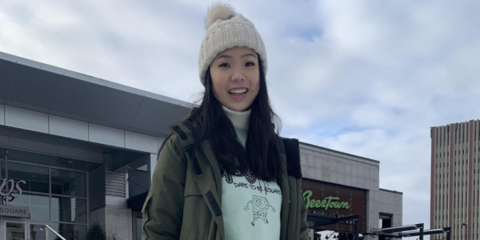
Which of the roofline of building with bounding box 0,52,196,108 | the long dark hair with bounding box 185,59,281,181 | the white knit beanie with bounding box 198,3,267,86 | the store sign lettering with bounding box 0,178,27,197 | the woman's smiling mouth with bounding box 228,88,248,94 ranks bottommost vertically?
the store sign lettering with bounding box 0,178,27,197

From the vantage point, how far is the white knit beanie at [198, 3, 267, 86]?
2.36 meters

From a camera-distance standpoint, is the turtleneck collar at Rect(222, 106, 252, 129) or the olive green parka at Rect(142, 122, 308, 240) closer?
the olive green parka at Rect(142, 122, 308, 240)

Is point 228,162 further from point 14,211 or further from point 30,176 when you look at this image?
point 30,176

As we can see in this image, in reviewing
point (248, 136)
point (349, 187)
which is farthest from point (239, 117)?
point (349, 187)

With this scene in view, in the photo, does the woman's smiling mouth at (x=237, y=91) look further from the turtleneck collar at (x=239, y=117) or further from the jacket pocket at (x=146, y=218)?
the jacket pocket at (x=146, y=218)

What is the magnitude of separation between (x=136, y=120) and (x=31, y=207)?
18.3ft

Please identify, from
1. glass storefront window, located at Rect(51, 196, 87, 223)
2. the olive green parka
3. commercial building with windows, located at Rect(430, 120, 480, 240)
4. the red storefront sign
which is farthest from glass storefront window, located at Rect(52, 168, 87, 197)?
commercial building with windows, located at Rect(430, 120, 480, 240)

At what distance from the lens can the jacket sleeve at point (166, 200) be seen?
2.01 meters

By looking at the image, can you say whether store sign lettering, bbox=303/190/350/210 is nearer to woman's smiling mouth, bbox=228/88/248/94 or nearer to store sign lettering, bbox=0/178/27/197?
store sign lettering, bbox=0/178/27/197

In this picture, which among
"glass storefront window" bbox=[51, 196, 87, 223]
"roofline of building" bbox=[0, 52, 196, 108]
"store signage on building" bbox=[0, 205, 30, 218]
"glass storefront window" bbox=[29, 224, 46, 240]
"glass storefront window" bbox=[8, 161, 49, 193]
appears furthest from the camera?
"glass storefront window" bbox=[51, 196, 87, 223]

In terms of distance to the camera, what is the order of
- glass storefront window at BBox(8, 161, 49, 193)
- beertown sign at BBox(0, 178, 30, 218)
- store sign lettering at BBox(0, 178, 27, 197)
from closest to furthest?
beertown sign at BBox(0, 178, 30, 218) → store sign lettering at BBox(0, 178, 27, 197) → glass storefront window at BBox(8, 161, 49, 193)

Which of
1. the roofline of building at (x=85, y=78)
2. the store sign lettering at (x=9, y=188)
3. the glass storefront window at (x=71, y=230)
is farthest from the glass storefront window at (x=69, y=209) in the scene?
the roofline of building at (x=85, y=78)

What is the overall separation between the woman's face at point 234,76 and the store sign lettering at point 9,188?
18.1 metres

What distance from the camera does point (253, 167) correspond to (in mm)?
2270
